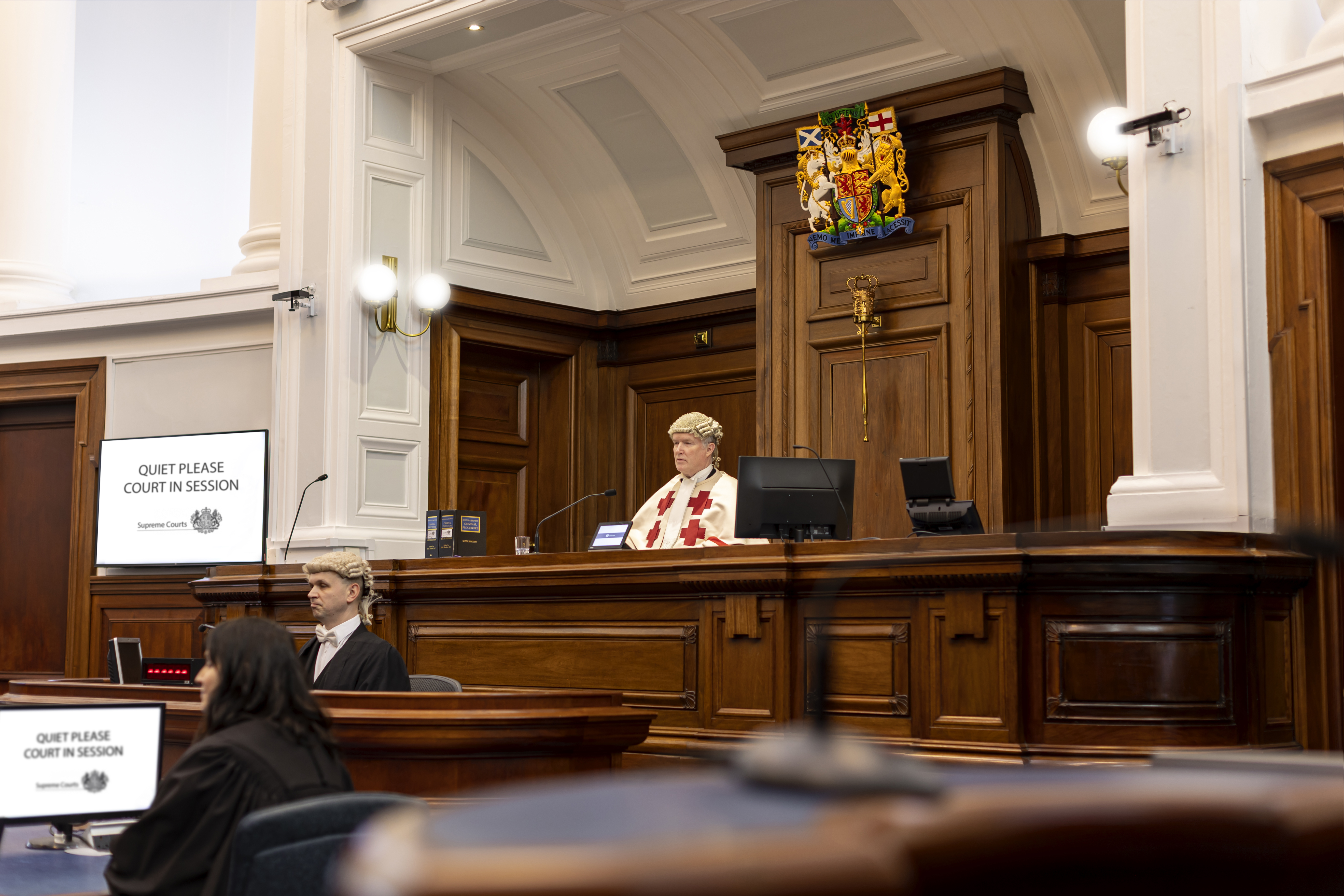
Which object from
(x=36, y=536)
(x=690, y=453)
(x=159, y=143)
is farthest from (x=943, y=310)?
(x=159, y=143)

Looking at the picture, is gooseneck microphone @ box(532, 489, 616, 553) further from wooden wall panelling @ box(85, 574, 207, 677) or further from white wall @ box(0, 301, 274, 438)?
wooden wall panelling @ box(85, 574, 207, 677)

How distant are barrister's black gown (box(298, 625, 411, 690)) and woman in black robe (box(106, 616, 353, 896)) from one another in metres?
2.06

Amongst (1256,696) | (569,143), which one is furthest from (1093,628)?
(569,143)

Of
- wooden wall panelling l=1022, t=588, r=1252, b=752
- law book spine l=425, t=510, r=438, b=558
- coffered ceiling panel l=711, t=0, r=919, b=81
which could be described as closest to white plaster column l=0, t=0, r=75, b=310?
law book spine l=425, t=510, r=438, b=558

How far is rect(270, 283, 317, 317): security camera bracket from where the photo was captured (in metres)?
9.02

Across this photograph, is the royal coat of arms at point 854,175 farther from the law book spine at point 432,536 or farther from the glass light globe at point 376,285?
the law book spine at point 432,536

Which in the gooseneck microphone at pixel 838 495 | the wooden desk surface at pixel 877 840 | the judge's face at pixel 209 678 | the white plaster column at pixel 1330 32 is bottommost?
the judge's face at pixel 209 678

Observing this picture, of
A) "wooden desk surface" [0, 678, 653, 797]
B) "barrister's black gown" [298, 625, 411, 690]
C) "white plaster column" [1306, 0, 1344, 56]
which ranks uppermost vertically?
"white plaster column" [1306, 0, 1344, 56]

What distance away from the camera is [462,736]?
488 centimetres

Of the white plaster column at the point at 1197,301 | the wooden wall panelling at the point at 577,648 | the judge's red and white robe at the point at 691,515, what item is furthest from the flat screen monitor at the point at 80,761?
the white plaster column at the point at 1197,301

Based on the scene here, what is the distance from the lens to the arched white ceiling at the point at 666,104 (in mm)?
8031

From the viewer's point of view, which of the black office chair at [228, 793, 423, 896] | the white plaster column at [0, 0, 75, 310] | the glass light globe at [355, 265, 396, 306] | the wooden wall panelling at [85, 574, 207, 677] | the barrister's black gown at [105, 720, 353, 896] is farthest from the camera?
the white plaster column at [0, 0, 75, 310]

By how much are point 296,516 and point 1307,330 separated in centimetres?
574

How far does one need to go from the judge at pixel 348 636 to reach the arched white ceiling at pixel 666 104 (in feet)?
14.1
